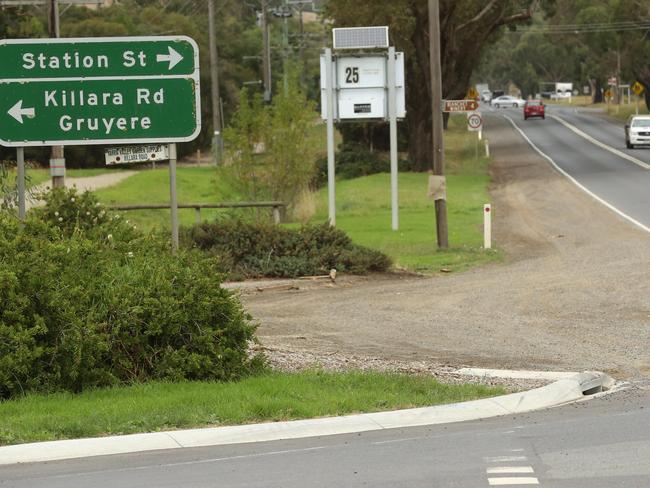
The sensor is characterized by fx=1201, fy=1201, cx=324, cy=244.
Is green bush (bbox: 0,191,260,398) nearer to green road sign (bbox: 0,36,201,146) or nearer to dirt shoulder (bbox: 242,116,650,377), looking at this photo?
green road sign (bbox: 0,36,201,146)

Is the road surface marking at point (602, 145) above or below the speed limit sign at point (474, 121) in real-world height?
below

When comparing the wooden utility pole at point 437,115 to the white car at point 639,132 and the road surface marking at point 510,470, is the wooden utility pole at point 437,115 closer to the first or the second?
the road surface marking at point 510,470

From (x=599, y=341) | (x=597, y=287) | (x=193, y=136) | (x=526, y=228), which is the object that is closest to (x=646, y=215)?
(x=526, y=228)

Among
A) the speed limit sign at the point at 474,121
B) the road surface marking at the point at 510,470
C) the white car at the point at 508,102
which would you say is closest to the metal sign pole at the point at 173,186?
the road surface marking at the point at 510,470

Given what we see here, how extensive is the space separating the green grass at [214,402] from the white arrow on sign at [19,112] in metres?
3.56

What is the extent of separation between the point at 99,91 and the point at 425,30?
126 ft

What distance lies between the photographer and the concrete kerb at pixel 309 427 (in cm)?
817

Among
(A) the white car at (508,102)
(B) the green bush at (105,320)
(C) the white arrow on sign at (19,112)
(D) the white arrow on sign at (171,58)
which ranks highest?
(A) the white car at (508,102)

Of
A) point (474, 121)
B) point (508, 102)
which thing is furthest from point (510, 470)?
point (508, 102)

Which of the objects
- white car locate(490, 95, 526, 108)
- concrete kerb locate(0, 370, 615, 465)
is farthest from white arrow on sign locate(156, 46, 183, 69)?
white car locate(490, 95, 526, 108)

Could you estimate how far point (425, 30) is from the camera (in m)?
49.4

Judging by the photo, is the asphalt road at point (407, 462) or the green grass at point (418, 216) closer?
the asphalt road at point (407, 462)

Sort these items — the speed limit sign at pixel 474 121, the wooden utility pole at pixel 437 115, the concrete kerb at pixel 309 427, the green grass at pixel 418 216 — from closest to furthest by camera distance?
the concrete kerb at pixel 309 427
the green grass at pixel 418 216
the wooden utility pole at pixel 437 115
the speed limit sign at pixel 474 121

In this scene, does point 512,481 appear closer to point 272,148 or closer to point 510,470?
point 510,470
